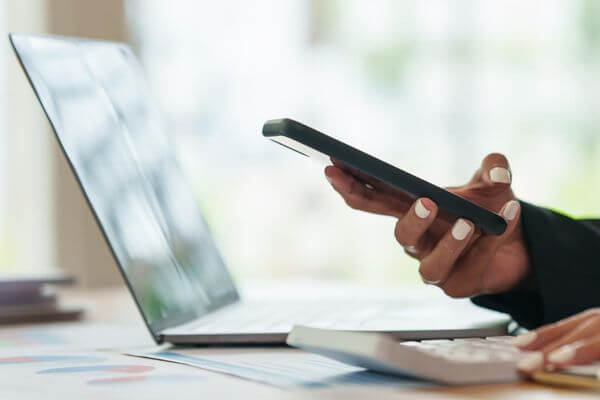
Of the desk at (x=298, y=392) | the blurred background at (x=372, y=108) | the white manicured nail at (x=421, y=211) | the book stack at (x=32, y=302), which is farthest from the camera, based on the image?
the blurred background at (x=372, y=108)

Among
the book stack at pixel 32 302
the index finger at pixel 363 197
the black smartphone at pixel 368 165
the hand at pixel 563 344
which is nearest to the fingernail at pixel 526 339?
the hand at pixel 563 344

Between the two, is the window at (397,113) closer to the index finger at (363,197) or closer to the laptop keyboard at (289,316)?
the laptop keyboard at (289,316)

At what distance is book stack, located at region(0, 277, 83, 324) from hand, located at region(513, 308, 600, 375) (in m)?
0.71

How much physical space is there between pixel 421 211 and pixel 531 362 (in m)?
0.21

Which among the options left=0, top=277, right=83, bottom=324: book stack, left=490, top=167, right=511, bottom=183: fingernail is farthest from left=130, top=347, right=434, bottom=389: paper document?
left=0, top=277, right=83, bottom=324: book stack

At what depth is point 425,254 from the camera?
0.84 metres

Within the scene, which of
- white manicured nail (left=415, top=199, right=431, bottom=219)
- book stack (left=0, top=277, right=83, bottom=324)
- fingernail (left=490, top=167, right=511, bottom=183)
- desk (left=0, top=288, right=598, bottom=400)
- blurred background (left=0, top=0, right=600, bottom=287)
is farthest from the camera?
blurred background (left=0, top=0, right=600, bottom=287)

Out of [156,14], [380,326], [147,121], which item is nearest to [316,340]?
[380,326]

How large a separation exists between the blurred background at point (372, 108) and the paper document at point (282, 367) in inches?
126

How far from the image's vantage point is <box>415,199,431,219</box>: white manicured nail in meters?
0.70

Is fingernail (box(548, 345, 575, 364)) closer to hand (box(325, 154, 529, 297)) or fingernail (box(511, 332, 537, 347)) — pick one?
fingernail (box(511, 332, 537, 347))

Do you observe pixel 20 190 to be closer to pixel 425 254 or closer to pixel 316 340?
pixel 425 254

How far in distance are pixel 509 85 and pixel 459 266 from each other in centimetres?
340

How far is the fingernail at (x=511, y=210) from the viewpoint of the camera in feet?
2.47
